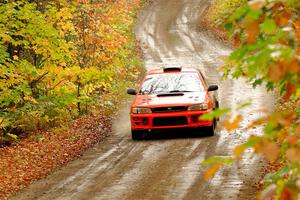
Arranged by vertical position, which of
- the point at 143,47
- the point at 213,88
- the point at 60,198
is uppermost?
the point at 143,47

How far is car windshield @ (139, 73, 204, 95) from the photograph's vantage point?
1488 cm

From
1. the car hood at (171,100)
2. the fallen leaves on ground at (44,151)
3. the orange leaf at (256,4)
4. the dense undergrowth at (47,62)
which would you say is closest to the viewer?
the orange leaf at (256,4)

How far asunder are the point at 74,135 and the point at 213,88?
3.81 m

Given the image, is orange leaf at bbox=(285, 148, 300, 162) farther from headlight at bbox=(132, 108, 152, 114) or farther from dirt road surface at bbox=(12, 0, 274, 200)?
headlight at bbox=(132, 108, 152, 114)

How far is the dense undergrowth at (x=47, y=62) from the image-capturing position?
46.6 feet

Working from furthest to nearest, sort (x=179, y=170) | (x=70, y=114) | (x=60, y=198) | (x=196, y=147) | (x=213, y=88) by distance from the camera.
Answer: (x=70, y=114)
(x=213, y=88)
(x=196, y=147)
(x=179, y=170)
(x=60, y=198)

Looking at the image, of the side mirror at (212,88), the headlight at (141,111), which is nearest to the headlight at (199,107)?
the side mirror at (212,88)

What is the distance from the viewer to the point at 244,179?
32.4 feet

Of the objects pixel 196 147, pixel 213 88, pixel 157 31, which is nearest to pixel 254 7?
pixel 196 147

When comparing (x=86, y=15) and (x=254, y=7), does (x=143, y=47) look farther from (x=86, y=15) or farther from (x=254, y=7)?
→ (x=254, y=7)

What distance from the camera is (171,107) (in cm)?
1384

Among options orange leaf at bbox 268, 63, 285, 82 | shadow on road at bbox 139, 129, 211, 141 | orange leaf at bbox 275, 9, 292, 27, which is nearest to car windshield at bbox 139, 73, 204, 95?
shadow on road at bbox 139, 129, 211, 141

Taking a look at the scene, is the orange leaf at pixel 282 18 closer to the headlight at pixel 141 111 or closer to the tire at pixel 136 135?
the headlight at pixel 141 111

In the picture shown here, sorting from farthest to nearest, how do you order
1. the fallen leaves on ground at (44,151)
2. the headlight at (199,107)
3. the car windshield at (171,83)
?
the car windshield at (171,83) < the headlight at (199,107) < the fallen leaves on ground at (44,151)
